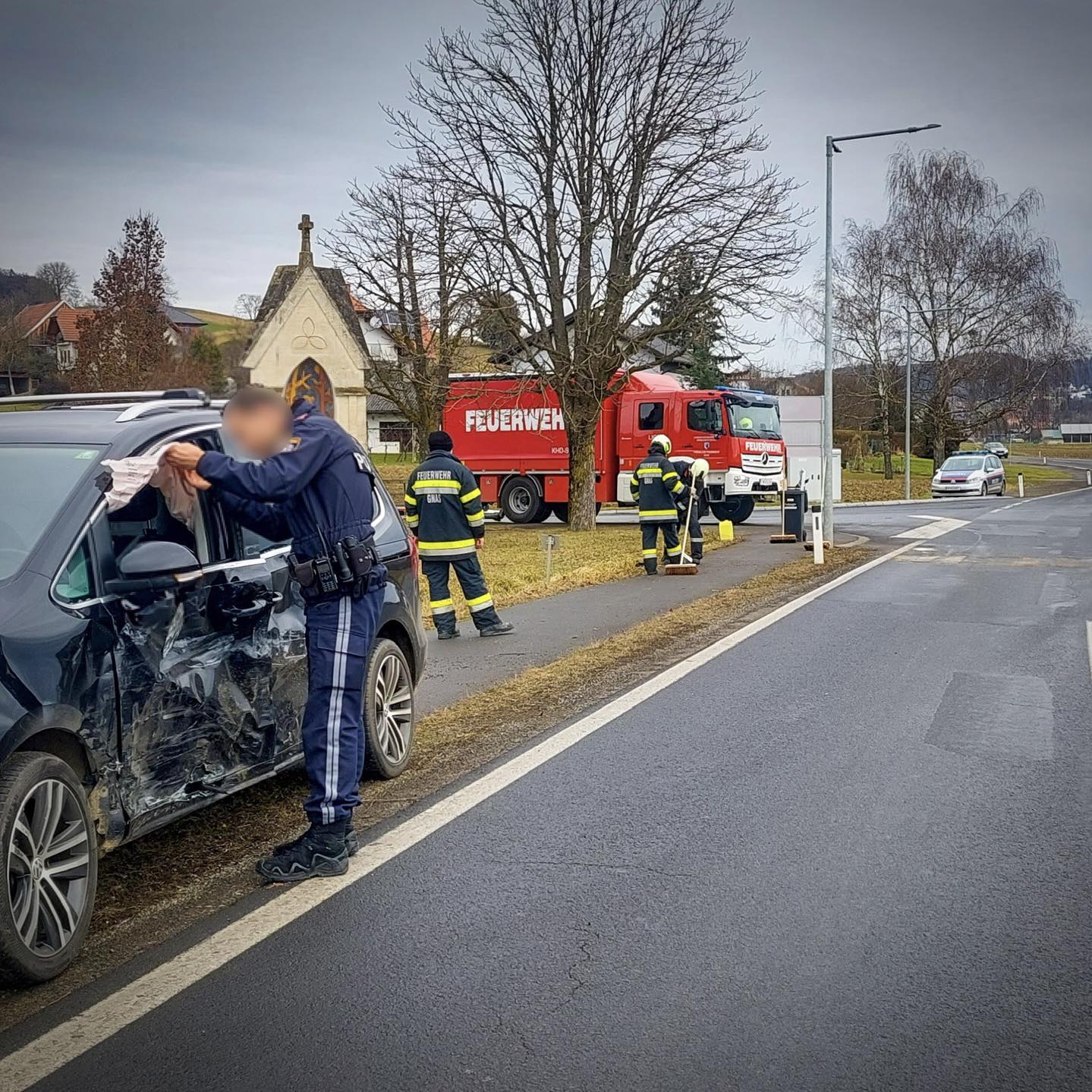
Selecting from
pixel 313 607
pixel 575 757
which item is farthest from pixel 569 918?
pixel 575 757

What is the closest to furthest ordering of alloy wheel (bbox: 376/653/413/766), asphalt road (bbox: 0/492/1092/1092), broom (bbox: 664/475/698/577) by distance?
Result: asphalt road (bbox: 0/492/1092/1092), alloy wheel (bbox: 376/653/413/766), broom (bbox: 664/475/698/577)

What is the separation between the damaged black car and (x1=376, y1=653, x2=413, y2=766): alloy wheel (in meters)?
0.16

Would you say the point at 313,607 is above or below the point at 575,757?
above

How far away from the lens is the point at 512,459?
105 ft

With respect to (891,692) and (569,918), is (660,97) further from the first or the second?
(569,918)

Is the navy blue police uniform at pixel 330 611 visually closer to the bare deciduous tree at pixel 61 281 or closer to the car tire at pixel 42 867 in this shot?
the car tire at pixel 42 867

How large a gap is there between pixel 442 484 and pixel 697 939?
300 inches

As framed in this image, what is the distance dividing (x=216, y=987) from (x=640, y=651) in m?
6.84

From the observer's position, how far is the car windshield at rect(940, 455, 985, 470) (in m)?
46.4

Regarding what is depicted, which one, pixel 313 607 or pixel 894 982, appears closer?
pixel 894 982

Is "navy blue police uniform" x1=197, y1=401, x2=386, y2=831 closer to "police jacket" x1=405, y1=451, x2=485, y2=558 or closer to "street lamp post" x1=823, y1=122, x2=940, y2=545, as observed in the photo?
"police jacket" x1=405, y1=451, x2=485, y2=558

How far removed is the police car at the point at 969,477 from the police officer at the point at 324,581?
4283cm

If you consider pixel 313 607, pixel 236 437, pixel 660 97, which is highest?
pixel 660 97

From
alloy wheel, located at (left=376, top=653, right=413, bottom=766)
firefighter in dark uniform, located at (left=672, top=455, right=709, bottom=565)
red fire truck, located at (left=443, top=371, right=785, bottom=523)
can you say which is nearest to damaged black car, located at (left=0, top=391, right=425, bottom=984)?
alloy wheel, located at (left=376, top=653, right=413, bottom=766)
